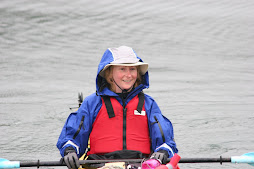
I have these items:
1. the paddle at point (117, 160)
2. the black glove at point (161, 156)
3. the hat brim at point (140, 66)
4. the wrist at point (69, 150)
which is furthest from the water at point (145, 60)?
the wrist at point (69, 150)

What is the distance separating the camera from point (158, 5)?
23.5 meters

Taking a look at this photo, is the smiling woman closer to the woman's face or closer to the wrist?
the woman's face

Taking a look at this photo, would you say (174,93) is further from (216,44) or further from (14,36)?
(14,36)

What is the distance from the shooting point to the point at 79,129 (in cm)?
439

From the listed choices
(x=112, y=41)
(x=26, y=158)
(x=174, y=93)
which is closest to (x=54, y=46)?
(x=112, y=41)

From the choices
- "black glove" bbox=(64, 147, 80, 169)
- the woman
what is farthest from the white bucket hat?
"black glove" bbox=(64, 147, 80, 169)

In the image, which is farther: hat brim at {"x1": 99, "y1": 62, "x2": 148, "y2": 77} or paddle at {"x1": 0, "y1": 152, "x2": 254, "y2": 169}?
hat brim at {"x1": 99, "y1": 62, "x2": 148, "y2": 77}

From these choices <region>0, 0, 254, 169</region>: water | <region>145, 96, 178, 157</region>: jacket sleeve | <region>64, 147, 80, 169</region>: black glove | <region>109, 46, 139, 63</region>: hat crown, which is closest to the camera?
<region>64, 147, 80, 169</region>: black glove

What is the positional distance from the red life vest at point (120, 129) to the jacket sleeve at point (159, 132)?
0.07 metres

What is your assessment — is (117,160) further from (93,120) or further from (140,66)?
(140,66)

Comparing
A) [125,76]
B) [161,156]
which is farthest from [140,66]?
[161,156]

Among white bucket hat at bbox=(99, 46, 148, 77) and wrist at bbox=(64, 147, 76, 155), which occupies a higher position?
white bucket hat at bbox=(99, 46, 148, 77)

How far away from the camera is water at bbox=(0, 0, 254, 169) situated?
25.7 feet

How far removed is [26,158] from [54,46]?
10.1 meters
